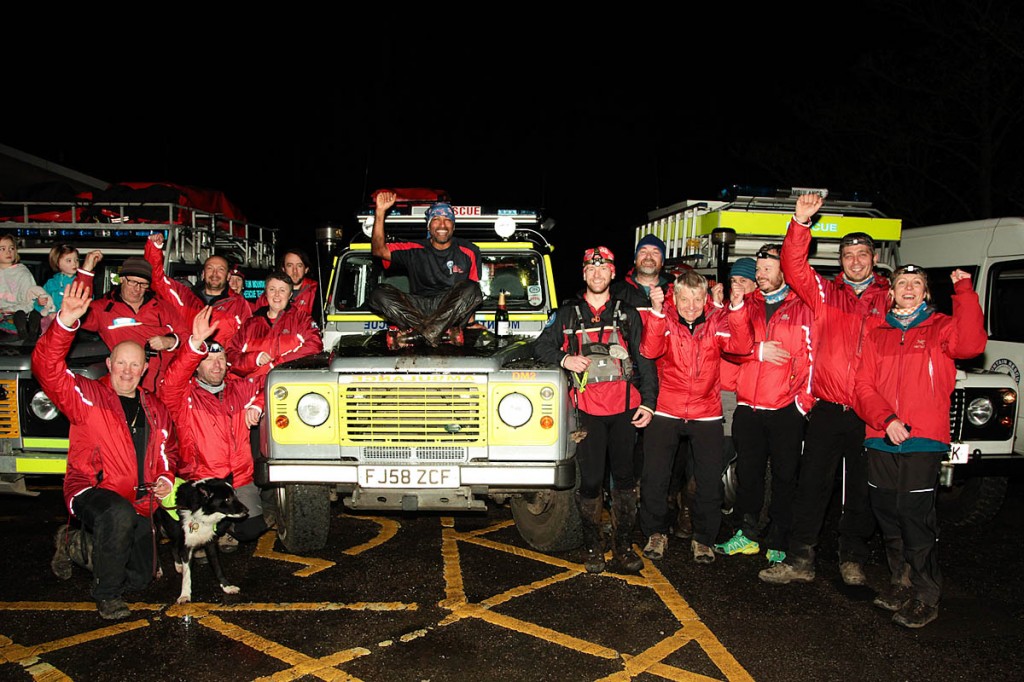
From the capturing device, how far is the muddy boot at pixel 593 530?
4551 mm

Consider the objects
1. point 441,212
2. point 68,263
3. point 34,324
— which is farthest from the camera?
point 68,263

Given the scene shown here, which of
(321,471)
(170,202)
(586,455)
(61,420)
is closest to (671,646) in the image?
(586,455)

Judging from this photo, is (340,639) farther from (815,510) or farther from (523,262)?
(523,262)

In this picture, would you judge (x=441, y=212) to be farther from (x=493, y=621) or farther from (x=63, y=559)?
(x=63, y=559)

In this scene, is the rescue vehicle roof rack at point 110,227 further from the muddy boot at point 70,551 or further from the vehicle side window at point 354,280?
the muddy boot at point 70,551

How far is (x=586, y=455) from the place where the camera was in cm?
451

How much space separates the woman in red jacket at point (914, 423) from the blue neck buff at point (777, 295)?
A: 0.79 metres

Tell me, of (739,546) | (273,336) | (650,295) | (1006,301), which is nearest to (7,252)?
(273,336)

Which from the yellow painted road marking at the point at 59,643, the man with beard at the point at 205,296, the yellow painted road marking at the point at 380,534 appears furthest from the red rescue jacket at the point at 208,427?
the yellow painted road marking at the point at 59,643

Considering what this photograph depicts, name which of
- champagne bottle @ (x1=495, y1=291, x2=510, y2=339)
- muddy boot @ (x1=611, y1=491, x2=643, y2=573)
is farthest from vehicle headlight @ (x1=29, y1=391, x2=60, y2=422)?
muddy boot @ (x1=611, y1=491, x2=643, y2=573)

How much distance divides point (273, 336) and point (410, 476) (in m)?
1.88

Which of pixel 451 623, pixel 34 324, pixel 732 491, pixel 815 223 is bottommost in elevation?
pixel 451 623

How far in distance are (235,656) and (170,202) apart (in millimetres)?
5911

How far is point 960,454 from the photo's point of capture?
16.6 ft
